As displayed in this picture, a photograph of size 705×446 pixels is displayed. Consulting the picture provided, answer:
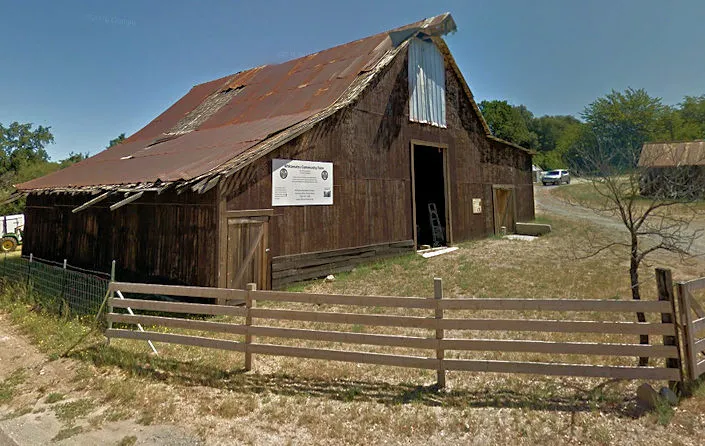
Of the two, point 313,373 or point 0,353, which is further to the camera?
point 0,353

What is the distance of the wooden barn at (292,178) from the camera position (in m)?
9.23

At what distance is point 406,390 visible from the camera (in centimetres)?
468

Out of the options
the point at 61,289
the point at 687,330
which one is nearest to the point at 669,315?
the point at 687,330

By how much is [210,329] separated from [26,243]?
51.7ft

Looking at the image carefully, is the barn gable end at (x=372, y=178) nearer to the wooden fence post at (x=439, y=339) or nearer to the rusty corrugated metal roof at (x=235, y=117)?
the rusty corrugated metal roof at (x=235, y=117)

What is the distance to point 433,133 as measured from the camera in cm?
1581

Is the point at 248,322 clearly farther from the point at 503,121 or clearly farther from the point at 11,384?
the point at 503,121

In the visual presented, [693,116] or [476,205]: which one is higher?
[693,116]

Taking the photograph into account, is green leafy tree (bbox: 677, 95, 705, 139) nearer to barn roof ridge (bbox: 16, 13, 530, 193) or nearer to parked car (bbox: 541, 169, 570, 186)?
parked car (bbox: 541, 169, 570, 186)

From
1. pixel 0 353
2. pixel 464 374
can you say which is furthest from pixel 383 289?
pixel 0 353

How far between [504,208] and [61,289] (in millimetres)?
19458

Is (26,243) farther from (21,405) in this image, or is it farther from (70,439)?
(70,439)

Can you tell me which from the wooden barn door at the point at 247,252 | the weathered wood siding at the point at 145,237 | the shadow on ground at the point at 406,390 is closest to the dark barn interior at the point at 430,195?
the wooden barn door at the point at 247,252

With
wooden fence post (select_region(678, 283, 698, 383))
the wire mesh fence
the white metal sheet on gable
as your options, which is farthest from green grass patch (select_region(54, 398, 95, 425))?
the white metal sheet on gable
